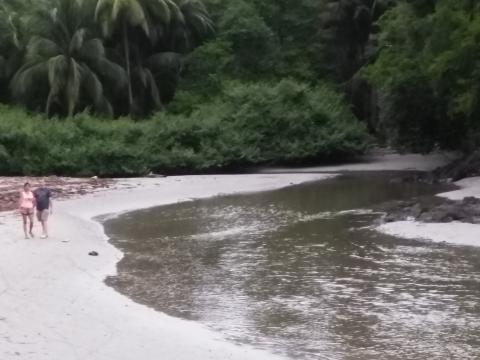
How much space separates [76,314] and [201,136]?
31.7 meters

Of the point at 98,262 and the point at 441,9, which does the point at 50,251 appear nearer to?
the point at 98,262

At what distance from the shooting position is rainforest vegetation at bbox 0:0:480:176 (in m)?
38.7

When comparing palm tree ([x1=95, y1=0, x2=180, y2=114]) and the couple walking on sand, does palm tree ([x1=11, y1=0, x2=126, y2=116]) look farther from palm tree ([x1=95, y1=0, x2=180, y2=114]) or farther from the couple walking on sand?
the couple walking on sand

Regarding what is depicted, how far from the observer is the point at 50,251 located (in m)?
18.5

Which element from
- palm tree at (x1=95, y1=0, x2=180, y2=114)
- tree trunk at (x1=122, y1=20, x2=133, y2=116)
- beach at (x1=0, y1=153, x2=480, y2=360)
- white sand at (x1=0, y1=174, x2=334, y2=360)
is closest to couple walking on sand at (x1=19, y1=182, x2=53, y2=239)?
beach at (x1=0, y1=153, x2=480, y2=360)

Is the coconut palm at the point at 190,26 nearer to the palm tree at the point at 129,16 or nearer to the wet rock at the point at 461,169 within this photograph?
the palm tree at the point at 129,16

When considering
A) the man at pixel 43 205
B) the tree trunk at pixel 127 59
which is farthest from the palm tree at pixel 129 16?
the man at pixel 43 205

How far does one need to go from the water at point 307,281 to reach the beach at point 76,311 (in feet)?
2.03

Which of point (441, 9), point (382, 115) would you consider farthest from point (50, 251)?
point (382, 115)

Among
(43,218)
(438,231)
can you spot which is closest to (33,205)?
(43,218)

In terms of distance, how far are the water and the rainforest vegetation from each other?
12756mm

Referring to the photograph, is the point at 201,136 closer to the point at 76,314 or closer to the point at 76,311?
the point at 76,311

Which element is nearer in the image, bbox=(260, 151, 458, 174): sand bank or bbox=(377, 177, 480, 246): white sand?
bbox=(377, 177, 480, 246): white sand

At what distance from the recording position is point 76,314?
1304 centimetres
